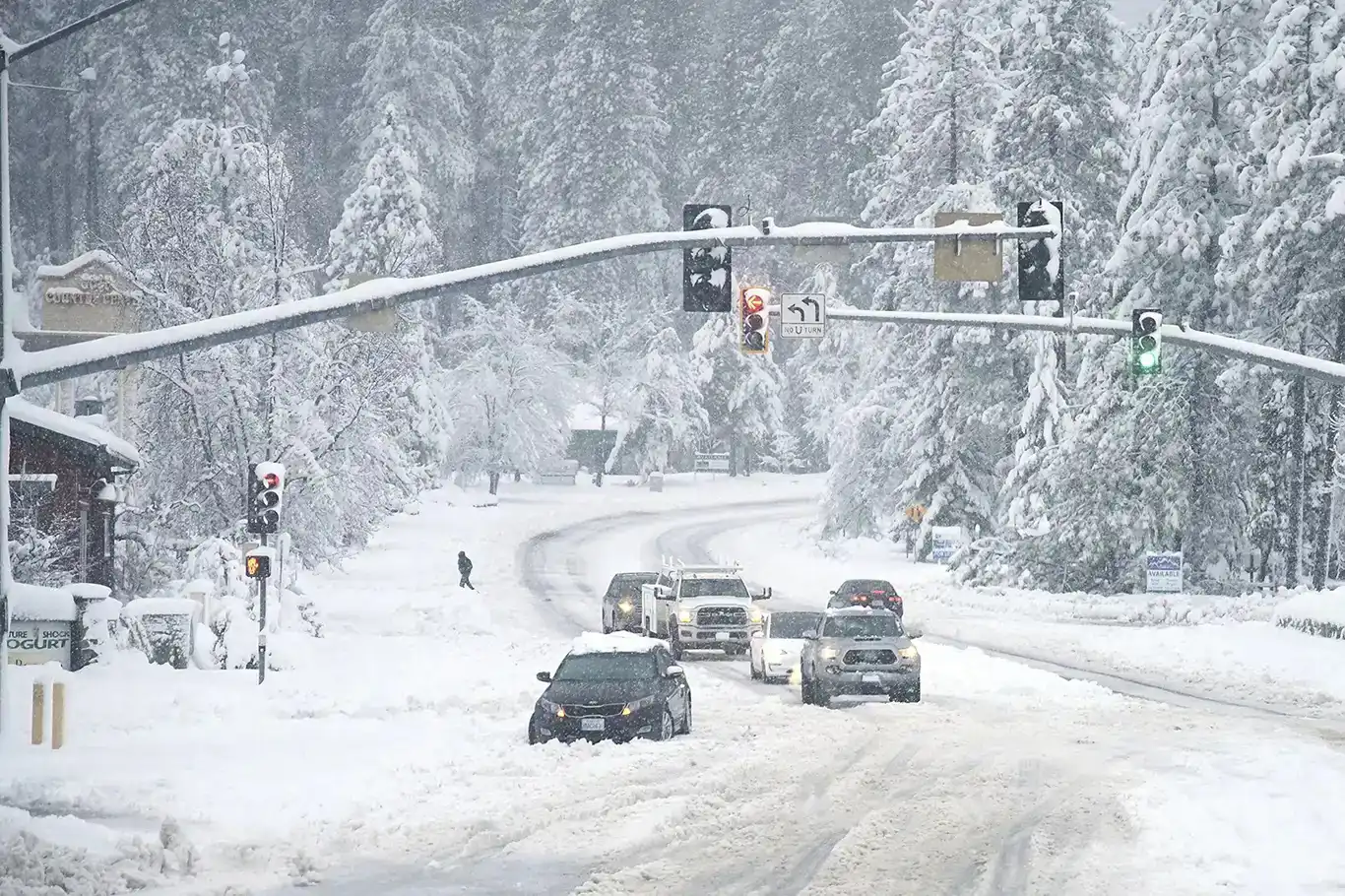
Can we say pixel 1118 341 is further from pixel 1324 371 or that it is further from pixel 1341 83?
pixel 1324 371

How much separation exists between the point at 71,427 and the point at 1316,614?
25.8 meters

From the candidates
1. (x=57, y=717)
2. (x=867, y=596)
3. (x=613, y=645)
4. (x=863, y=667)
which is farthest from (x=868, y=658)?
(x=867, y=596)

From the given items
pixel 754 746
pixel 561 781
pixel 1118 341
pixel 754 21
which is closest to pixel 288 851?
pixel 561 781

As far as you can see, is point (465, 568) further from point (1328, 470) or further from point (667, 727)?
point (667, 727)

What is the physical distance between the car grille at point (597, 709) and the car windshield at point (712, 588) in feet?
47.7

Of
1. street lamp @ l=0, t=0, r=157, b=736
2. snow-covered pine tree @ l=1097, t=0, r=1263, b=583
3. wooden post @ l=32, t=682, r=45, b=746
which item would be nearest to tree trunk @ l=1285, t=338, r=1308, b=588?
snow-covered pine tree @ l=1097, t=0, r=1263, b=583

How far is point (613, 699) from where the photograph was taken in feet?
68.8

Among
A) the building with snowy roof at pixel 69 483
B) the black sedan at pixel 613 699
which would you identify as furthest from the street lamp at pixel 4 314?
the building with snowy roof at pixel 69 483

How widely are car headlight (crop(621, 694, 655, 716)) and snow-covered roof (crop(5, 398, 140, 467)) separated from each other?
1670 cm

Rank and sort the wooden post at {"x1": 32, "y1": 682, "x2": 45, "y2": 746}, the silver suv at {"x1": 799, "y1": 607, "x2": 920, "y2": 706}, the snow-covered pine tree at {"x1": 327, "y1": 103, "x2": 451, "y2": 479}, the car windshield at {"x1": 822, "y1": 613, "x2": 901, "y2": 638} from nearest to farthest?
the wooden post at {"x1": 32, "y1": 682, "x2": 45, "y2": 746}, the silver suv at {"x1": 799, "y1": 607, "x2": 920, "y2": 706}, the car windshield at {"x1": 822, "y1": 613, "x2": 901, "y2": 638}, the snow-covered pine tree at {"x1": 327, "y1": 103, "x2": 451, "y2": 479}

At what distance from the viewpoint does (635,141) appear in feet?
334

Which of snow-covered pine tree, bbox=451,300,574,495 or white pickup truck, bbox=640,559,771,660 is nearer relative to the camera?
white pickup truck, bbox=640,559,771,660

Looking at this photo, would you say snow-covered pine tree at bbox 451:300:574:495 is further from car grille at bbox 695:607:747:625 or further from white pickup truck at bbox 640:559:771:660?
car grille at bbox 695:607:747:625

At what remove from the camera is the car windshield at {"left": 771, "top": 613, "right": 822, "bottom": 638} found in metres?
30.1
